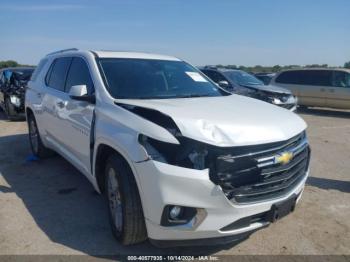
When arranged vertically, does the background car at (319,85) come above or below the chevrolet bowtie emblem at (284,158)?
below

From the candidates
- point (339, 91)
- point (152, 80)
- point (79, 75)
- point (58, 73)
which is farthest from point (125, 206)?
point (339, 91)

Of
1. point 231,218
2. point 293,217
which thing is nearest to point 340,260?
point 293,217

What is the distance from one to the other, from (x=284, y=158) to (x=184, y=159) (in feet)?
3.05

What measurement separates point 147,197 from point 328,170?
4.15 metres

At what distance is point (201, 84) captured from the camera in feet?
15.1

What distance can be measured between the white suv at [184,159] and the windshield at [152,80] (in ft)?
0.07

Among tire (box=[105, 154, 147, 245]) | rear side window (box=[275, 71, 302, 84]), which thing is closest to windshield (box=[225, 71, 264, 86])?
rear side window (box=[275, 71, 302, 84])

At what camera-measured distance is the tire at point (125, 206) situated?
306 centimetres

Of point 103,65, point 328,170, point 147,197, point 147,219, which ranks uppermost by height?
point 103,65

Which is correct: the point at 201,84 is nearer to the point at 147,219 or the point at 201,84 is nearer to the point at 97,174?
the point at 97,174

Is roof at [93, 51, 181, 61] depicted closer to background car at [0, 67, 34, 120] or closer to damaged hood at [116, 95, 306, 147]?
damaged hood at [116, 95, 306, 147]

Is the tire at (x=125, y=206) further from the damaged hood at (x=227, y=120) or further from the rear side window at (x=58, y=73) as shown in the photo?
the rear side window at (x=58, y=73)

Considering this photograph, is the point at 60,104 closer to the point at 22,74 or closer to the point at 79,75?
the point at 79,75

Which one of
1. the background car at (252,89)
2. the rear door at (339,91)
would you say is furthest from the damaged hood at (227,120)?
the rear door at (339,91)
